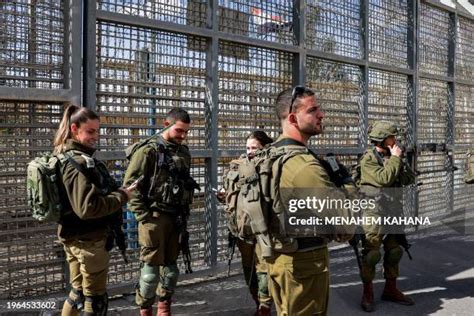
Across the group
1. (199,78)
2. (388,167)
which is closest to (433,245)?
(388,167)

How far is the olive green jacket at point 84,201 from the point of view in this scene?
319cm

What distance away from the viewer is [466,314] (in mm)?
4574

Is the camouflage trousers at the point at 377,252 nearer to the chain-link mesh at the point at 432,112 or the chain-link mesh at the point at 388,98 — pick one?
the chain-link mesh at the point at 388,98

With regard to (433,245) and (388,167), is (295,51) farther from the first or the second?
(433,245)

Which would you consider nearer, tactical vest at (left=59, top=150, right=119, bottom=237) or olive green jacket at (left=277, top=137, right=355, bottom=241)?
olive green jacket at (left=277, top=137, right=355, bottom=241)

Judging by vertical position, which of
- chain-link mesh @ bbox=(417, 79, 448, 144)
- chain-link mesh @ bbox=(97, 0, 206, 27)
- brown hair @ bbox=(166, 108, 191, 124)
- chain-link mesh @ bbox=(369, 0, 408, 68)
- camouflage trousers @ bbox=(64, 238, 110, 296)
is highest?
chain-link mesh @ bbox=(369, 0, 408, 68)

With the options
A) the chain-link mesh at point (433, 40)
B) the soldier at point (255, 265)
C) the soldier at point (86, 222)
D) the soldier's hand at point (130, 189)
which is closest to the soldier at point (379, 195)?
the soldier at point (255, 265)

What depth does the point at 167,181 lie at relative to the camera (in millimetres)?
3994

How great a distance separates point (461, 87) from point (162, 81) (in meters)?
6.48

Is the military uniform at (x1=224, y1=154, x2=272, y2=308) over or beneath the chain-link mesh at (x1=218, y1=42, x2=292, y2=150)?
beneath

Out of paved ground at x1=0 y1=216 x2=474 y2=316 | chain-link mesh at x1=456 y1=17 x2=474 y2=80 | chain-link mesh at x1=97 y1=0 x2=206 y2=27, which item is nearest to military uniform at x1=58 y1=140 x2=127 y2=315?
paved ground at x1=0 y1=216 x2=474 y2=316

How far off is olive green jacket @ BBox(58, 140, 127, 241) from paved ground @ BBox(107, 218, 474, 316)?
48.8 inches

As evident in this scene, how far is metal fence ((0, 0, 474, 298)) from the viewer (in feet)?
13.1

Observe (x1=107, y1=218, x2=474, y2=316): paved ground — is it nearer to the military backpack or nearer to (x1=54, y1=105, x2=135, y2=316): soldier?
(x1=54, y1=105, x2=135, y2=316): soldier
